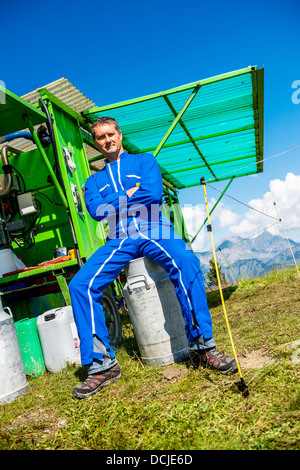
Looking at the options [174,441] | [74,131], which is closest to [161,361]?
[174,441]

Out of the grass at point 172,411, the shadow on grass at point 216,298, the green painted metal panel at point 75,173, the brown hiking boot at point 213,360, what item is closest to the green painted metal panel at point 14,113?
the green painted metal panel at point 75,173

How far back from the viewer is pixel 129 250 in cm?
302

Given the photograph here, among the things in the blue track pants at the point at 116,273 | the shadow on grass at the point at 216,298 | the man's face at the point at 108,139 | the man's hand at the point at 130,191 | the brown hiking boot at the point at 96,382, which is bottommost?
the shadow on grass at the point at 216,298

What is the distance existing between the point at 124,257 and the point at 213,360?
1096mm

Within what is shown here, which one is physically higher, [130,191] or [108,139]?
[108,139]

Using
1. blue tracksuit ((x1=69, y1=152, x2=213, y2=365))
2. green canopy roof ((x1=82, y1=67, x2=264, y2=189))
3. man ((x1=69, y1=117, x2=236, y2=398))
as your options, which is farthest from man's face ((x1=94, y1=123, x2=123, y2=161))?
green canopy roof ((x1=82, y1=67, x2=264, y2=189))

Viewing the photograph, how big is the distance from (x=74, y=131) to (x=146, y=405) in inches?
170

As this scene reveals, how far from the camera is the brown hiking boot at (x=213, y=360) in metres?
2.48

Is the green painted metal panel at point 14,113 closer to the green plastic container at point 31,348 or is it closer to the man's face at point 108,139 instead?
the man's face at point 108,139

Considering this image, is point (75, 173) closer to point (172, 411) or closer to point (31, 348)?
point (31, 348)

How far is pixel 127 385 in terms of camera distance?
2.59 meters

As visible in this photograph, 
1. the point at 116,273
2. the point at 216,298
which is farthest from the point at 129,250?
the point at 216,298

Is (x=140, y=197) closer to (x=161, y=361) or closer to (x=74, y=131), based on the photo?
(x=161, y=361)

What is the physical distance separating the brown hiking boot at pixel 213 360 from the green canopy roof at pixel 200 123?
93.2 inches
